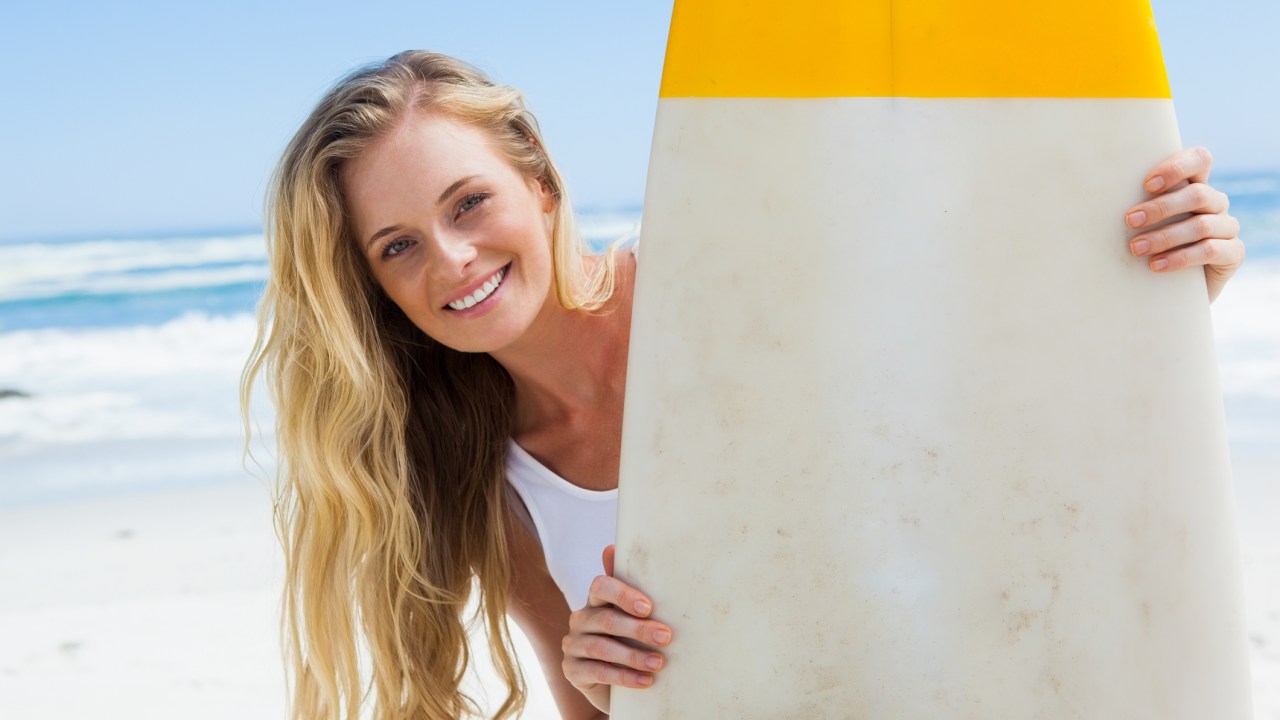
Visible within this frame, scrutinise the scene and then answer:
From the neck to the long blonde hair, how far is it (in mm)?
46

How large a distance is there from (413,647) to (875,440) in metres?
1.01

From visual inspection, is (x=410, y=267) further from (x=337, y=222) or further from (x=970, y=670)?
(x=970, y=670)

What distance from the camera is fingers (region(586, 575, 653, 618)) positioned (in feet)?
4.24

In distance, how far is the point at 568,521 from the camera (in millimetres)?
1899

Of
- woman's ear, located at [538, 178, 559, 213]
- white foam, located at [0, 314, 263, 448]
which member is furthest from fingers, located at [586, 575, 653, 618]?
white foam, located at [0, 314, 263, 448]

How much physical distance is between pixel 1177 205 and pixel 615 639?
81 centimetres

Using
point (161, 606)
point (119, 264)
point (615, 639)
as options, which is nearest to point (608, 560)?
point (615, 639)

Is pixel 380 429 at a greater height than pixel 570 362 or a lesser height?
lesser

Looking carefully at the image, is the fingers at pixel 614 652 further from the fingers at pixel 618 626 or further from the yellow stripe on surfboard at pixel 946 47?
the yellow stripe on surfboard at pixel 946 47

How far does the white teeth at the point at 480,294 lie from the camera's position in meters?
1.66

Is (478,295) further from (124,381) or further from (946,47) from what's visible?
(124,381)

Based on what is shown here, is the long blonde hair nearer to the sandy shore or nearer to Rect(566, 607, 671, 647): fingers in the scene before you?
Rect(566, 607, 671, 647): fingers

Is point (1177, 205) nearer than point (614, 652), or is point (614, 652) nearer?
point (1177, 205)

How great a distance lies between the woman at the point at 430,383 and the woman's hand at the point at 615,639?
Result: 185 millimetres
